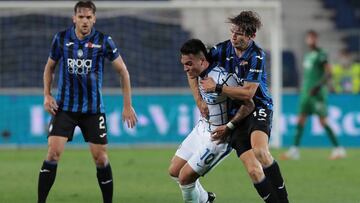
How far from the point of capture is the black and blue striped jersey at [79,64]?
1056cm

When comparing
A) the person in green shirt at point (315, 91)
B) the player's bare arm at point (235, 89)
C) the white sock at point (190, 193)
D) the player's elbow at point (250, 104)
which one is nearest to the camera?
the player's bare arm at point (235, 89)

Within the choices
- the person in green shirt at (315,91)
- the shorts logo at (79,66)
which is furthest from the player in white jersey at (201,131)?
the person in green shirt at (315,91)

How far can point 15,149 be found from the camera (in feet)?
67.6

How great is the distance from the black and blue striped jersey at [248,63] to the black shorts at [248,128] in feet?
0.35

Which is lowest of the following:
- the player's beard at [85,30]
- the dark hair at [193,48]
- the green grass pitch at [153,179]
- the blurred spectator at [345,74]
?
the blurred spectator at [345,74]

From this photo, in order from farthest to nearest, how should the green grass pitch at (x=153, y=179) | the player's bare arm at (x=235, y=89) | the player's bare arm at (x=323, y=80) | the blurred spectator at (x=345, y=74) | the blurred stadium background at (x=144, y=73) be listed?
the blurred spectator at (x=345, y=74) → the blurred stadium background at (x=144, y=73) → the player's bare arm at (x=323, y=80) → the green grass pitch at (x=153, y=179) → the player's bare arm at (x=235, y=89)

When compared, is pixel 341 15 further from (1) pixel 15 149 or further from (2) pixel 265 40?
(1) pixel 15 149

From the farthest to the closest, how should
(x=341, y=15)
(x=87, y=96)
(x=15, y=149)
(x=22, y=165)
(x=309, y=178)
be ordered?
(x=341, y=15) → (x=15, y=149) → (x=22, y=165) → (x=309, y=178) → (x=87, y=96)

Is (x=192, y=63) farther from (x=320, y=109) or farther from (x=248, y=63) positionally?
(x=320, y=109)

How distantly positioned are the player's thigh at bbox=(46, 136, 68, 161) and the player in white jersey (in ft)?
Result: 3.83

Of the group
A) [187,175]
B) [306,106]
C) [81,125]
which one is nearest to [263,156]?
[187,175]

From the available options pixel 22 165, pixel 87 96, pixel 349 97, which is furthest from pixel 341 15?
pixel 87 96

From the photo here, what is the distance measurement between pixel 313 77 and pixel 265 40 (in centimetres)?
319

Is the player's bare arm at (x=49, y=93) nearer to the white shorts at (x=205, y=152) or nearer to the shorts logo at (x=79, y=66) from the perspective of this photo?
the shorts logo at (x=79, y=66)
